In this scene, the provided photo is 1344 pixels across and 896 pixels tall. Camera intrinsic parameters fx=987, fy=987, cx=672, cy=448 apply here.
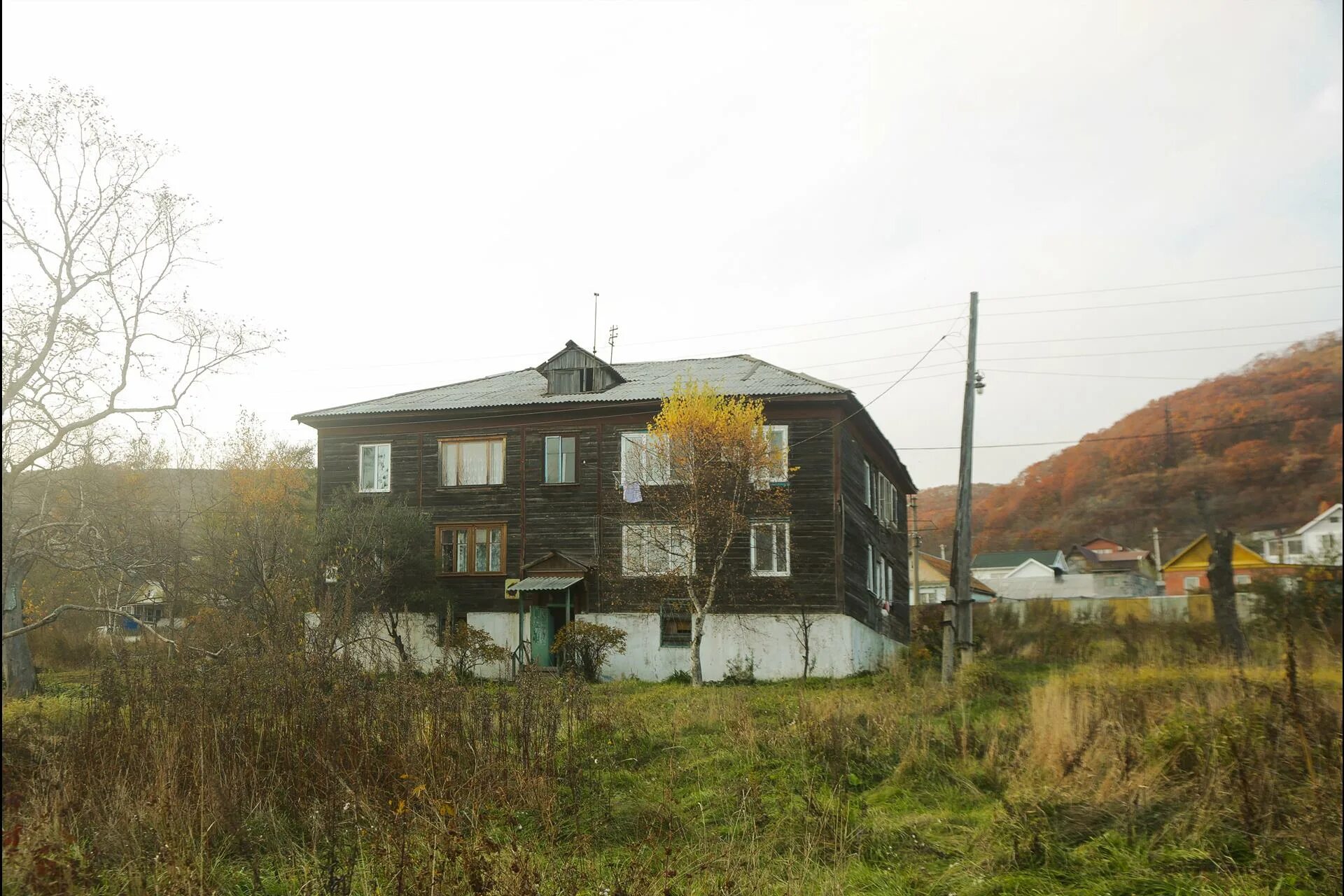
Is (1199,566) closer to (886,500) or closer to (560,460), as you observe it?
(560,460)

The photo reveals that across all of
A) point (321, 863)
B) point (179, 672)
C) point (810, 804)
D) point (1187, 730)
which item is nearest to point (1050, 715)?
point (1187, 730)

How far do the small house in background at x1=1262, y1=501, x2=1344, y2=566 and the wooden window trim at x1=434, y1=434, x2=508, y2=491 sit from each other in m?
27.1

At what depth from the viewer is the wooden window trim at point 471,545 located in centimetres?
2850

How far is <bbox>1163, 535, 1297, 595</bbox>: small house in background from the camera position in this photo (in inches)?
112

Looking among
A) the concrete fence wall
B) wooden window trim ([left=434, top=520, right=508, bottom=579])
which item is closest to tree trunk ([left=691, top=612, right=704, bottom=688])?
wooden window trim ([left=434, top=520, right=508, bottom=579])

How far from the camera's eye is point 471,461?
29.4 m

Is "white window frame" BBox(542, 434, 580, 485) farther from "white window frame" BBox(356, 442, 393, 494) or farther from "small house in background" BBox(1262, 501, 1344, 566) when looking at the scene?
"small house in background" BBox(1262, 501, 1344, 566)

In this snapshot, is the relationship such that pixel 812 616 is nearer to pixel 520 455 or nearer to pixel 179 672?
pixel 520 455

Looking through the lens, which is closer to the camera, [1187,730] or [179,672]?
[1187,730]

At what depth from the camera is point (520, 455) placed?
28.9 metres

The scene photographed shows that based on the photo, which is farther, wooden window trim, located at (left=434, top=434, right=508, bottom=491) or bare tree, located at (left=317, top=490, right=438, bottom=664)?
wooden window trim, located at (left=434, top=434, right=508, bottom=491)

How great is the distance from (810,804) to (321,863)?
149 inches

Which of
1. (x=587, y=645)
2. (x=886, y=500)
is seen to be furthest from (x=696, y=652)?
(x=886, y=500)

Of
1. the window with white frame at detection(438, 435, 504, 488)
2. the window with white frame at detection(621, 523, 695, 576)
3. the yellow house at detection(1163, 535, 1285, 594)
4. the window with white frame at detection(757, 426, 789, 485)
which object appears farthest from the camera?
the window with white frame at detection(438, 435, 504, 488)
